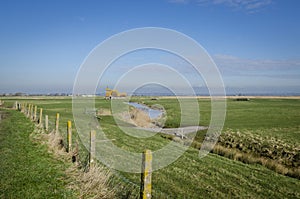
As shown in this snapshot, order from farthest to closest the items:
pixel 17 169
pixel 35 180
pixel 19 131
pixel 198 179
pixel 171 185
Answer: pixel 19 131, pixel 198 179, pixel 171 185, pixel 17 169, pixel 35 180

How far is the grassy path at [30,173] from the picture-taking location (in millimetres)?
8000

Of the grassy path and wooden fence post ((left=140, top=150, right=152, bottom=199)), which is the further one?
the grassy path

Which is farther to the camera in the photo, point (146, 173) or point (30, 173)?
point (30, 173)

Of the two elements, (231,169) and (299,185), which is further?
(231,169)

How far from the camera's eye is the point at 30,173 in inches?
390

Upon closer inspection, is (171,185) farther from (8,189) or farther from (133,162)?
(8,189)

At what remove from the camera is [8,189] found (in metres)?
8.05

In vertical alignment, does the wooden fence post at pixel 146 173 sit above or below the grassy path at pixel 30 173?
above

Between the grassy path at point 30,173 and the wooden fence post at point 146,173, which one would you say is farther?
the grassy path at point 30,173

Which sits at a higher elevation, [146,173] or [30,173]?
[146,173]

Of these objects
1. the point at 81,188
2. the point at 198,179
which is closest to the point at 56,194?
the point at 81,188

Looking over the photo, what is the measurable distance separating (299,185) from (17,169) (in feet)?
46.4

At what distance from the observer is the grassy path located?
8000 mm

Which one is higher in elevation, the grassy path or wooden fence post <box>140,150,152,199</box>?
wooden fence post <box>140,150,152,199</box>
